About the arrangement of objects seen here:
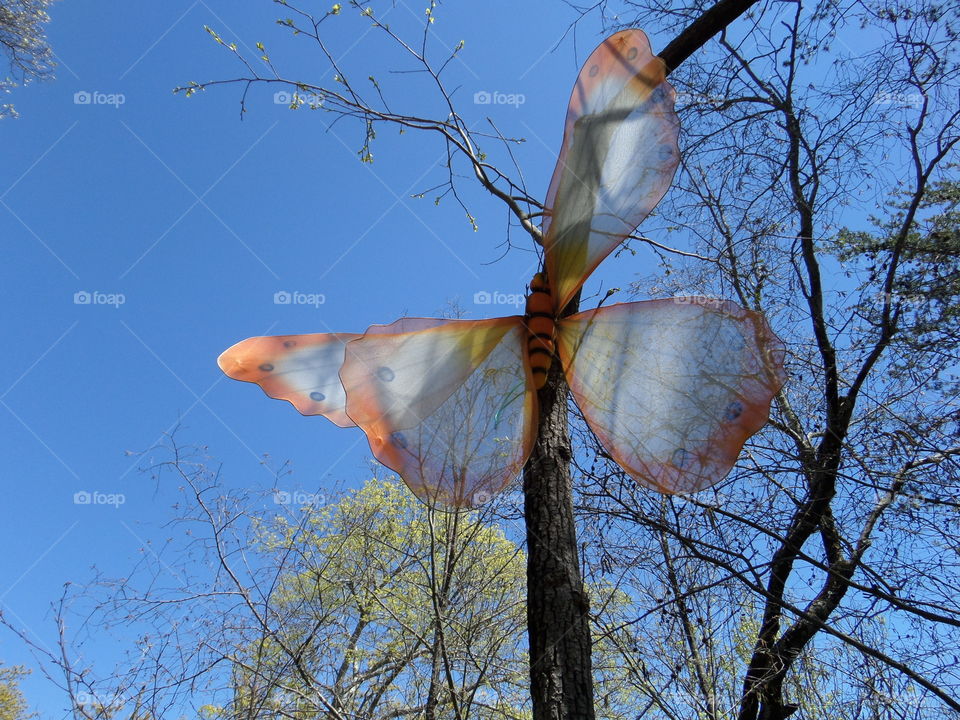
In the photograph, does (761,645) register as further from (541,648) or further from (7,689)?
(7,689)

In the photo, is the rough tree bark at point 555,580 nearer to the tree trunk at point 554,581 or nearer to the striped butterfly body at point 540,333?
the tree trunk at point 554,581

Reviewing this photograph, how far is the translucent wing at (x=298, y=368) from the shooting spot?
9.21ft

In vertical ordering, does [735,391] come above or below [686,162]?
below

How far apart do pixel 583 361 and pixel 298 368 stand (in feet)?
4.25

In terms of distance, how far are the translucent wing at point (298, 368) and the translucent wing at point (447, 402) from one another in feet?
0.66

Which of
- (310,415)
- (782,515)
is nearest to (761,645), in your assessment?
(782,515)

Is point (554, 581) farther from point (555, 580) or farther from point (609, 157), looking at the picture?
point (609, 157)

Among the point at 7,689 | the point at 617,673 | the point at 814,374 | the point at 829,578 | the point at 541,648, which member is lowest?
the point at 7,689

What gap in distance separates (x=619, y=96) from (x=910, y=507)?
6.91ft

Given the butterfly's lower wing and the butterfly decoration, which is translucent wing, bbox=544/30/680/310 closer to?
the butterfly decoration

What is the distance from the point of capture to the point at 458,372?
276 centimetres

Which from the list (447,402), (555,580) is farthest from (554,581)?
(447,402)

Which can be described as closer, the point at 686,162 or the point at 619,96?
the point at 619,96

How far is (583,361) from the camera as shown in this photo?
2848mm
